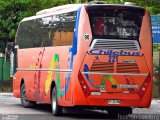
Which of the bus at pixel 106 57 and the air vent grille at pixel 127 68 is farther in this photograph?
the air vent grille at pixel 127 68

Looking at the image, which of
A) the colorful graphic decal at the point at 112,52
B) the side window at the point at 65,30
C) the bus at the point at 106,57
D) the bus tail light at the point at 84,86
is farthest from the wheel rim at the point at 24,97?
the colorful graphic decal at the point at 112,52

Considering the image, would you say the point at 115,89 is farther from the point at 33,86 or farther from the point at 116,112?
the point at 33,86

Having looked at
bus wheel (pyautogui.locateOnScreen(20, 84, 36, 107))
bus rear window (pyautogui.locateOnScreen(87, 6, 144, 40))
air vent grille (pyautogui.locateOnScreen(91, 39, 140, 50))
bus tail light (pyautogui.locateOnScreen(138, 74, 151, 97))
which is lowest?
bus wheel (pyautogui.locateOnScreen(20, 84, 36, 107))

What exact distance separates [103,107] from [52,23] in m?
3.89

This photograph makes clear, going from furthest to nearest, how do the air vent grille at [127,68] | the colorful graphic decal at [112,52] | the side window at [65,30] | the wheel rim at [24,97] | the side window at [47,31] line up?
1. the wheel rim at [24,97]
2. the side window at [47,31]
3. the side window at [65,30]
4. the air vent grille at [127,68]
5. the colorful graphic decal at [112,52]

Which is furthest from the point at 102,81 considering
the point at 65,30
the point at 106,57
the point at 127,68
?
the point at 65,30

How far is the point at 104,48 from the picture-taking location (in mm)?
19094

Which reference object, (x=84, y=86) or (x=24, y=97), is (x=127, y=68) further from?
(x=24, y=97)

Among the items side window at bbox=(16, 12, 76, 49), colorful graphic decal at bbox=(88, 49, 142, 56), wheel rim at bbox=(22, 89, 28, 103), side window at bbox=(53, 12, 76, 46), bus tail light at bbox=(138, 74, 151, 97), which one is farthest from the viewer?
wheel rim at bbox=(22, 89, 28, 103)

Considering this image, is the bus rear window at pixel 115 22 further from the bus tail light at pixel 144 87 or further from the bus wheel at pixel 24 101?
the bus wheel at pixel 24 101

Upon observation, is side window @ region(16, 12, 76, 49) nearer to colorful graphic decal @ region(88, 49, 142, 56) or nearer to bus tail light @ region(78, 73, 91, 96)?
colorful graphic decal @ region(88, 49, 142, 56)

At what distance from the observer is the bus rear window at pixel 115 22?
62.8 ft

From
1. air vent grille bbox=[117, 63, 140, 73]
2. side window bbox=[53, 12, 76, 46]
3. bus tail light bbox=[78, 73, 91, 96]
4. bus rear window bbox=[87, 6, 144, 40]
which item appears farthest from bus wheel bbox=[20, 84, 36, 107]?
bus rear window bbox=[87, 6, 144, 40]

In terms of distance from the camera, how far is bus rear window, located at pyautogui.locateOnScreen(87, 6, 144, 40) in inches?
754
